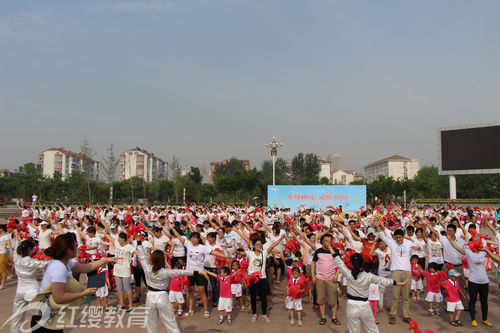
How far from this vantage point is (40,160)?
88.4m

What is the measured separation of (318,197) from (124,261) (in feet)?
70.8

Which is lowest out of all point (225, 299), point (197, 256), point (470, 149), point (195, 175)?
point (225, 299)

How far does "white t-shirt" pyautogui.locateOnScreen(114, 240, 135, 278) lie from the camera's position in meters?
6.25

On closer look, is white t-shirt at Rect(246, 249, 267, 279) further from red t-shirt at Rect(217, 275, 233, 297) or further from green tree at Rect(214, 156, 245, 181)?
green tree at Rect(214, 156, 245, 181)

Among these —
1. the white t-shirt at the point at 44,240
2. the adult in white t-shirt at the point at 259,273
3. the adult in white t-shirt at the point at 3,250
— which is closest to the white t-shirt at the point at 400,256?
the adult in white t-shirt at the point at 259,273

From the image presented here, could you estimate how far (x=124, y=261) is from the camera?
247 inches

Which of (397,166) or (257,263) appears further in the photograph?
(397,166)

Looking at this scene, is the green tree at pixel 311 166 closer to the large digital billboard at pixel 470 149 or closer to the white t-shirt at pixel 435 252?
the large digital billboard at pixel 470 149

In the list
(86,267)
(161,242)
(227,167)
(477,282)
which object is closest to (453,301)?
(477,282)

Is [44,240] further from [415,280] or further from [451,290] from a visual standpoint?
[451,290]

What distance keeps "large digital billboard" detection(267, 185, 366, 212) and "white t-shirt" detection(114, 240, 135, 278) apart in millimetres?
19901

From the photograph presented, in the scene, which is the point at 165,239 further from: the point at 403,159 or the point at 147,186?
the point at 403,159

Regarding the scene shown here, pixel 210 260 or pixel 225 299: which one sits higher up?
pixel 210 260

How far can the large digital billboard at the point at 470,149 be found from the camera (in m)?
29.3
